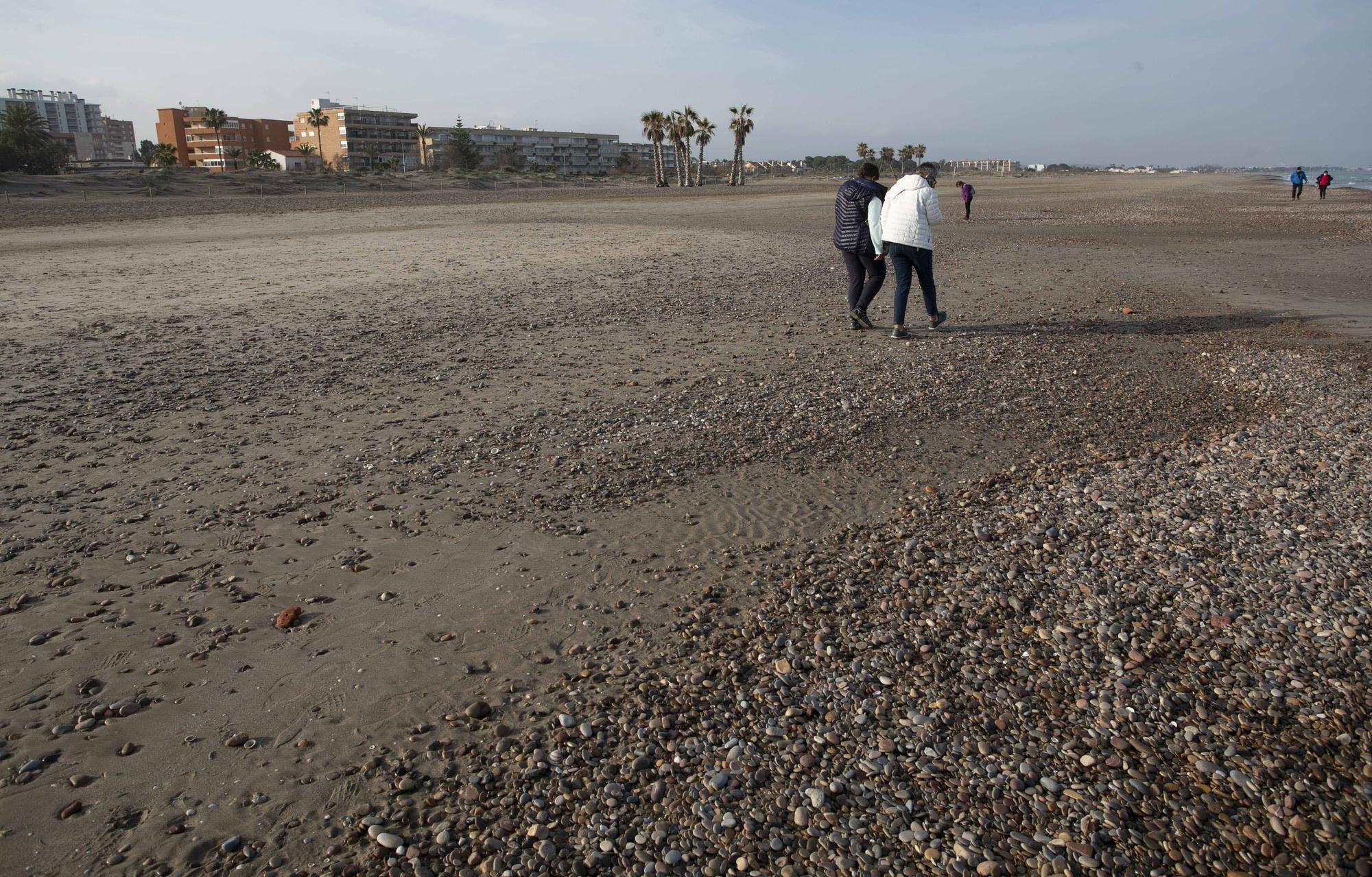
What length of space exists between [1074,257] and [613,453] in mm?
14103

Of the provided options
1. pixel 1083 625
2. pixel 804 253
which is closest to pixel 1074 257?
pixel 804 253

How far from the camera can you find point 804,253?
1766cm

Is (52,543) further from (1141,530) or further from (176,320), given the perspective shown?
(176,320)

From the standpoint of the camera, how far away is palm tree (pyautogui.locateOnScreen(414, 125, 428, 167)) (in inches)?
4611

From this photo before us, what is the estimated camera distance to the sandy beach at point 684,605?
2.61 metres

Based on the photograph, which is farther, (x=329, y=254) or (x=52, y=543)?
(x=329, y=254)

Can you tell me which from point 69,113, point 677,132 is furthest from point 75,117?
point 677,132

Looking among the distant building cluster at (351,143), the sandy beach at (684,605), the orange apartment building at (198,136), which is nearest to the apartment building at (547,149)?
the distant building cluster at (351,143)

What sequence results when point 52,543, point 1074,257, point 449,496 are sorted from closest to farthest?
point 52,543
point 449,496
point 1074,257

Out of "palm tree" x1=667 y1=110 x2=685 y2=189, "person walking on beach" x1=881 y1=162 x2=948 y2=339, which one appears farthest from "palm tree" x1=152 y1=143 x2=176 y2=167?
"person walking on beach" x1=881 y1=162 x2=948 y2=339

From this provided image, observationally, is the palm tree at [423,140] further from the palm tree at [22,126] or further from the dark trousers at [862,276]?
the dark trousers at [862,276]

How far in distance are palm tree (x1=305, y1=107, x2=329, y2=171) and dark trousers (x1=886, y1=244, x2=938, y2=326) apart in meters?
113

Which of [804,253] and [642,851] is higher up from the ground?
[804,253]

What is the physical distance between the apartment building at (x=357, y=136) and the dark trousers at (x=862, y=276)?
112917 mm
